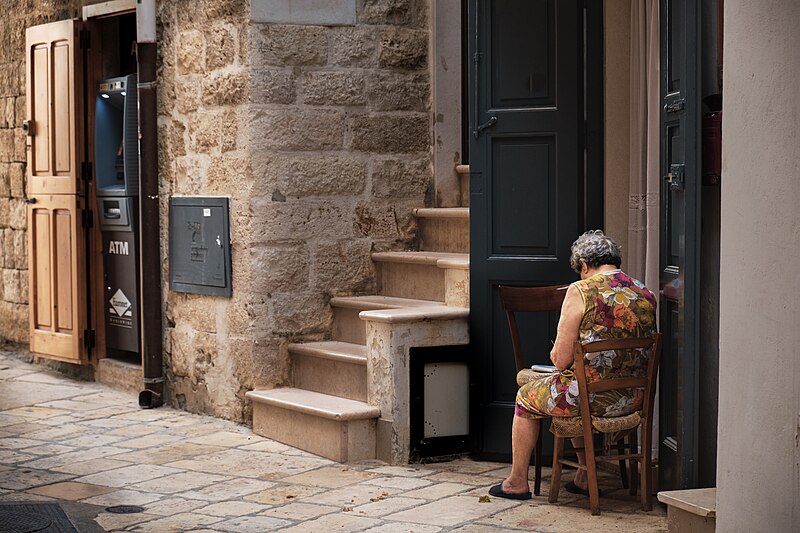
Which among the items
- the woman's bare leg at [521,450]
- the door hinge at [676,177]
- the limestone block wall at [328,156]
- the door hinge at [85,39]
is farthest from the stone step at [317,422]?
the door hinge at [85,39]

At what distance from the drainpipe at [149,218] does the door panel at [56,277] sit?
0.89m

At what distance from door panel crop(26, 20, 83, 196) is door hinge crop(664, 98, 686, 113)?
4.79 meters

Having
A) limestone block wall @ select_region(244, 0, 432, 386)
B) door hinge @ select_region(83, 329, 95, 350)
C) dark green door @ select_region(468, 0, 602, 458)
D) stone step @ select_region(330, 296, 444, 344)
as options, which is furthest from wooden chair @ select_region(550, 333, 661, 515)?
door hinge @ select_region(83, 329, 95, 350)

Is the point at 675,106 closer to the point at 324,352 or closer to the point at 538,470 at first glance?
the point at 538,470

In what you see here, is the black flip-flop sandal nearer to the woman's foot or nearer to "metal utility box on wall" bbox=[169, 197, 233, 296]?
the woman's foot

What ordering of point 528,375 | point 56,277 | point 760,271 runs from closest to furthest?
point 760,271, point 528,375, point 56,277

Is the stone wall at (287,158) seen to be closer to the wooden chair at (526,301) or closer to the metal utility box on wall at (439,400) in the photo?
the metal utility box on wall at (439,400)

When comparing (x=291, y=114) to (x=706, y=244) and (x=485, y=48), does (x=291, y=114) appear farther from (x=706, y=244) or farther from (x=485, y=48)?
(x=706, y=244)

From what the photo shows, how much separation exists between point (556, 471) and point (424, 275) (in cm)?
207

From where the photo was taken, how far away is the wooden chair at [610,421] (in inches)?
212

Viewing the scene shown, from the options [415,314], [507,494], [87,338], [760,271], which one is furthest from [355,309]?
[760,271]

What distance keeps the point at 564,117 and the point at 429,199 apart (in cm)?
173

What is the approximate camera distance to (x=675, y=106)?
211 inches

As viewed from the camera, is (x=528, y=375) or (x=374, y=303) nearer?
(x=528, y=375)
